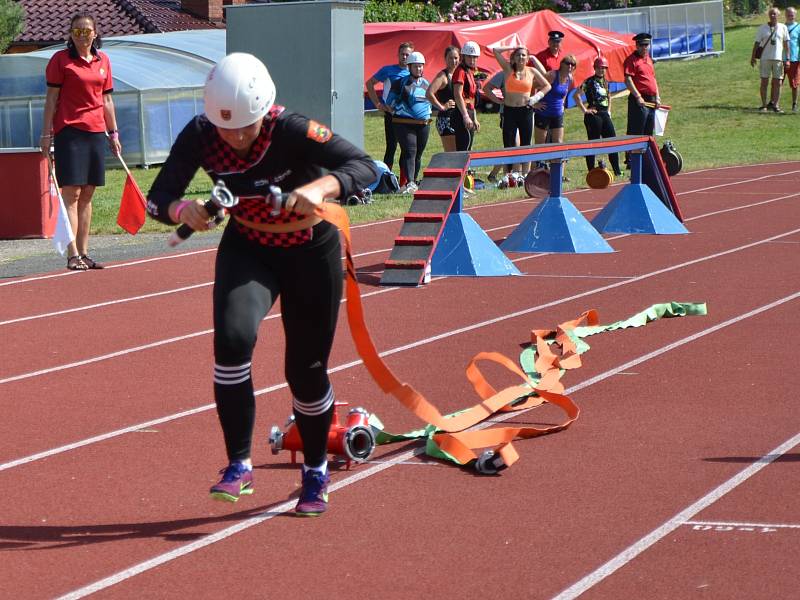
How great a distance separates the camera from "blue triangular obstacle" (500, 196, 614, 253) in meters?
14.0

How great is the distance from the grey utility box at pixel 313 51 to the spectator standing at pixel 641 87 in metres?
4.03

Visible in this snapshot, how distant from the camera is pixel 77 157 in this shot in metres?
11.9

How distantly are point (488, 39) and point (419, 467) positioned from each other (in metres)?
27.5

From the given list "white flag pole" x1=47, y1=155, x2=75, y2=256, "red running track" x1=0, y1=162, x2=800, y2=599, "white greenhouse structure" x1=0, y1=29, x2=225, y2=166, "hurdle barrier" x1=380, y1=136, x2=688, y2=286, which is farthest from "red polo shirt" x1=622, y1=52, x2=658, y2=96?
"white flag pole" x1=47, y1=155, x2=75, y2=256

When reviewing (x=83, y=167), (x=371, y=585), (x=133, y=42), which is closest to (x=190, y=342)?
(x=83, y=167)

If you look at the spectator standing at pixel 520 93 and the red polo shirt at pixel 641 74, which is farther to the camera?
the red polo shirt at pixel 641 74

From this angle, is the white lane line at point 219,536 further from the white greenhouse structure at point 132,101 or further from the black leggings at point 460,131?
the white greenhouse structure at point 132,101

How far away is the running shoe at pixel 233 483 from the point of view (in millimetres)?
5363

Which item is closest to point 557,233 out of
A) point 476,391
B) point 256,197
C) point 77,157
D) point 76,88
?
point 77,157

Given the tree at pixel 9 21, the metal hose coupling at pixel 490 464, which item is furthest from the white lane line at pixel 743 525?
the tree at pixel 9 21

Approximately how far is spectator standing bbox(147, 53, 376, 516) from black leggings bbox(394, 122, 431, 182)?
13045 millimetres

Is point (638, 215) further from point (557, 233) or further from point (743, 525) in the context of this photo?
point (743, 525)

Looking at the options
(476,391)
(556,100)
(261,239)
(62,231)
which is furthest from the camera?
(556,100)

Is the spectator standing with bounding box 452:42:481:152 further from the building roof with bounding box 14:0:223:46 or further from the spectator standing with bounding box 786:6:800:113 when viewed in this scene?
the building roof with bounding box 14:0:223:46
